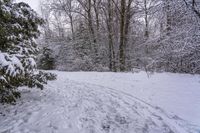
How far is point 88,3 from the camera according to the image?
20.9m

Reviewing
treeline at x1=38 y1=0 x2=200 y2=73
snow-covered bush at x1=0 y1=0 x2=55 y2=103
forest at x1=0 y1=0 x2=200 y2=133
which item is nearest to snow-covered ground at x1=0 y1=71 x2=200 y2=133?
forest at x1=0 y1=0 x2=200 y2=133

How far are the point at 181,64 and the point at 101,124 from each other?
5.51 metres

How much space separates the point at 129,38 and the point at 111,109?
1371 cm

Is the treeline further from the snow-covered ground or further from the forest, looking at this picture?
the snow-covered ground

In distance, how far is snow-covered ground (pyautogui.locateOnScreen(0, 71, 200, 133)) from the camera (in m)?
4.61

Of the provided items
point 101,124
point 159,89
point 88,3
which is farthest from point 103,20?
point 101,124

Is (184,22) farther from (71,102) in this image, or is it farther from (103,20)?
(103,20)

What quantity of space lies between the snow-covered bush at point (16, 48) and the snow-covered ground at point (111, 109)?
0.60 m

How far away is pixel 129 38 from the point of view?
62.3 feet

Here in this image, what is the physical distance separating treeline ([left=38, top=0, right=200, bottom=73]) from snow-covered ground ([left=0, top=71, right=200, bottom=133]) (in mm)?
1136

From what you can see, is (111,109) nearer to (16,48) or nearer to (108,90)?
(108,90)

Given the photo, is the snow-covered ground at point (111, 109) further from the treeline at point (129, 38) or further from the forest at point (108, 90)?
the treeline at point (129, 38)

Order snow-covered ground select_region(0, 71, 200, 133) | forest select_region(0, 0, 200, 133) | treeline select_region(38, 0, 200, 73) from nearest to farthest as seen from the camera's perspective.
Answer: snow-covered ground select_region(0, 71, 200, 133), forest select_region(0, 0, 200, 133), treeline select_region(38, 0, 200, 73)

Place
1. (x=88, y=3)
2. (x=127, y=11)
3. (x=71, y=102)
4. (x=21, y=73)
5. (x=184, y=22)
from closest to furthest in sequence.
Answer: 1. (x=21, y=73)
2. (x=71, y=102)
3. (x=184, y=22)
4. (x=127, y=11)
5. (x=88, y=3)
